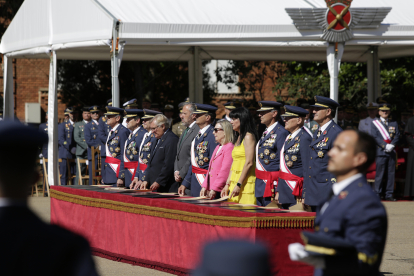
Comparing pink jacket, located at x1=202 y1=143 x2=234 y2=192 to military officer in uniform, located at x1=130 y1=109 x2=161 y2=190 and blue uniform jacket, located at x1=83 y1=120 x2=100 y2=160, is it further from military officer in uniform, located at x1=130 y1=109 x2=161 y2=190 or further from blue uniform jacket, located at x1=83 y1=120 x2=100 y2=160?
blue uniform jacket, located at x1=83 y1=120 x2=100 y2=160

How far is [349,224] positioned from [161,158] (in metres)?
5.85

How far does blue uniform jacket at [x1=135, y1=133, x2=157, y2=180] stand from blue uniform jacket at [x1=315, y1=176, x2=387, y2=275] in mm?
5924

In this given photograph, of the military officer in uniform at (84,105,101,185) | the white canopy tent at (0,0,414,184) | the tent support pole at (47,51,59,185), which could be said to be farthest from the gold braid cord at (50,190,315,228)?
the military officer in uniform at (84,105,101,185)

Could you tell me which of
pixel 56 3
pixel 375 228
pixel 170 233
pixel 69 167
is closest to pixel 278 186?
pixel 170 233

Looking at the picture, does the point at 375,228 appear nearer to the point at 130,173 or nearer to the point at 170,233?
the point at 170,233

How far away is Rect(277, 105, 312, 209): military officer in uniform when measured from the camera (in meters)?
6.66

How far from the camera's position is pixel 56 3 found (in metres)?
11.9

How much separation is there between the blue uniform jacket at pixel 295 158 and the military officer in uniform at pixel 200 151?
1276 mm

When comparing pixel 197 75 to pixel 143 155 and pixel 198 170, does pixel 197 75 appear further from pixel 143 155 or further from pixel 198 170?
pixel 198 170

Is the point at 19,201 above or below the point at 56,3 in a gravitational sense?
below

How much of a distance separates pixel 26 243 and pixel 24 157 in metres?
0.26

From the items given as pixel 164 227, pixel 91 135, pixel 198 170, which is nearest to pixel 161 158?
pixel 198 170

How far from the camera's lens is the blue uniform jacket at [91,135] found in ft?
44.0

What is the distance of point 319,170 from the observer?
6.37 metres
